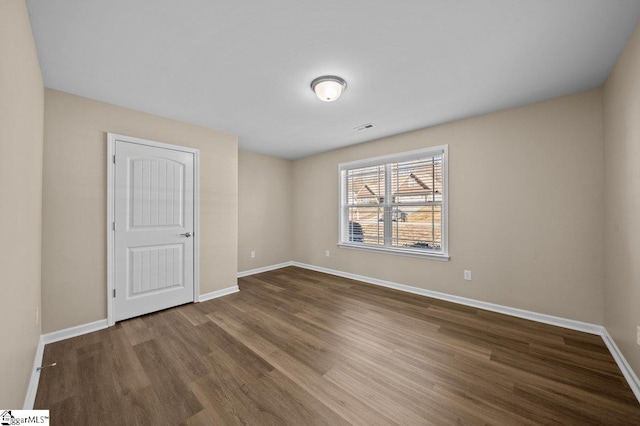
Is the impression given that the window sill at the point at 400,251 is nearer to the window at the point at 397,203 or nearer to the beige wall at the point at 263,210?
the window at the point at 397,203

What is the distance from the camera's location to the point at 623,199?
6.29 ft

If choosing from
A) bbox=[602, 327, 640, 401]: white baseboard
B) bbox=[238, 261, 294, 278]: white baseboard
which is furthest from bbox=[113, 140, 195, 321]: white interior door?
bbox=[602, 327, 640, 401]: white baseboard

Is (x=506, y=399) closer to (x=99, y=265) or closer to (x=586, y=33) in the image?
(x=586, y=33)

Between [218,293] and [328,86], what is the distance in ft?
10.4

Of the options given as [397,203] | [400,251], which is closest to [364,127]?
[397,203]

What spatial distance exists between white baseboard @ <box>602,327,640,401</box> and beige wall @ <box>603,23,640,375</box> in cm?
5

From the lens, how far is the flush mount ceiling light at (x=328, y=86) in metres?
2.20

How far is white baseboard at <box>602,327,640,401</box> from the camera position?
1620mm

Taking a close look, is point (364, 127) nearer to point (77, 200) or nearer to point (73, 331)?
point (77, 200)

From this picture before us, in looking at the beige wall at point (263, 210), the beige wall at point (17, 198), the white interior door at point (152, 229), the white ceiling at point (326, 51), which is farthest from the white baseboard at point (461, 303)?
the white ceiling at point (326, 51)

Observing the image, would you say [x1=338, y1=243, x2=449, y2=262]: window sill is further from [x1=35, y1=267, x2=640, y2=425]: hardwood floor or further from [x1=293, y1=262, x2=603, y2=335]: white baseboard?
[x1=35, y1=267, x2=640, y2=425]: hardwood floor

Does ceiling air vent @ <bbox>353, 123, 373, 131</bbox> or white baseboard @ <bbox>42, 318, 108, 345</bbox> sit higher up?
ceiling air vent @ <bbox>353, 123, 373, 131</bbox>

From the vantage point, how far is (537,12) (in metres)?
1.48

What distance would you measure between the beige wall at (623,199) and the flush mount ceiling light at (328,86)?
208 cm
